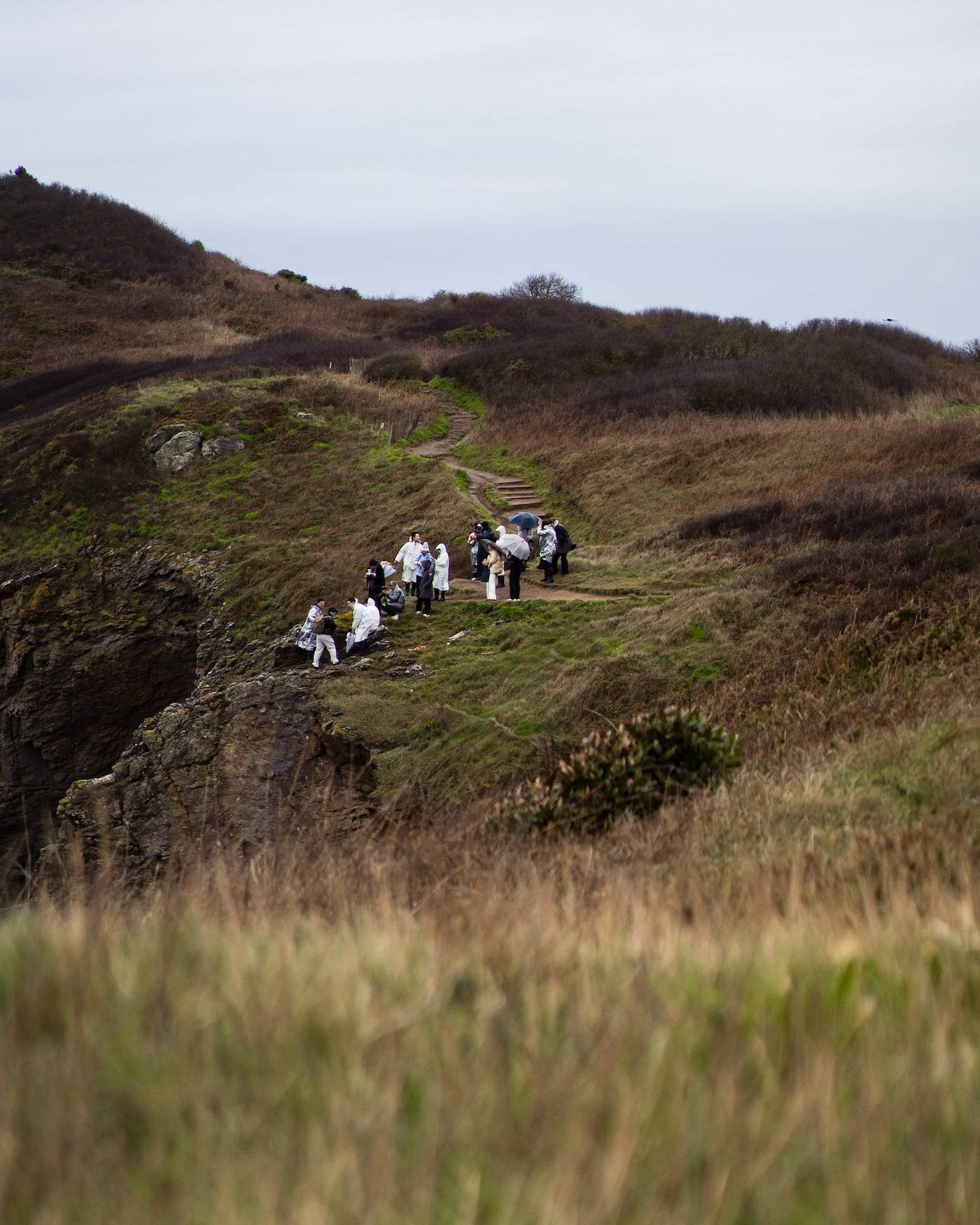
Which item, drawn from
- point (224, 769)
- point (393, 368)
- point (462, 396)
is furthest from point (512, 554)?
point (393, 368)

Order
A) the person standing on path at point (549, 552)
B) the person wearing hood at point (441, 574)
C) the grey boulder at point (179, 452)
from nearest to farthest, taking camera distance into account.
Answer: the person wearing hood at point (441, 574)
the person standing on path at point (549, 552)
the grey boulder at point (179, 452)

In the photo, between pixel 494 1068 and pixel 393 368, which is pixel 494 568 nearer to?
pixel 494 1068

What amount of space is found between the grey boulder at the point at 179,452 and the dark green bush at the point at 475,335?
55.4 feet

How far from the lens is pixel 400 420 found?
36156 millimetres

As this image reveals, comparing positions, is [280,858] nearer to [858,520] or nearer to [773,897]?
[773,897]

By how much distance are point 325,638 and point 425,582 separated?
2.64 meters

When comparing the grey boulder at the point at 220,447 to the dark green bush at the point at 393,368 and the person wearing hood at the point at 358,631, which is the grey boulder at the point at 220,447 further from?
the person wearing hood at the point at 358,631

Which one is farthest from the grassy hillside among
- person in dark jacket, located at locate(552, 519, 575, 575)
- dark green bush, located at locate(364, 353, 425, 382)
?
dark green bush, located at locate(364, 353, 425, 382)

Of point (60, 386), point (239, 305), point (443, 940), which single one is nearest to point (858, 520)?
point (443, 940)

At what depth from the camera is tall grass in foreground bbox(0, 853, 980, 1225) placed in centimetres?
226

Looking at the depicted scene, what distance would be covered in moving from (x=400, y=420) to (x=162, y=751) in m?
19.8

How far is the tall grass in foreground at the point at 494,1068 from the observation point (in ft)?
7.40

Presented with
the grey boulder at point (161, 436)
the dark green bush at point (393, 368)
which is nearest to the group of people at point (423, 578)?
the grey boulder at point (161, 436)

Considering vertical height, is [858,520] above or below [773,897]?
above
